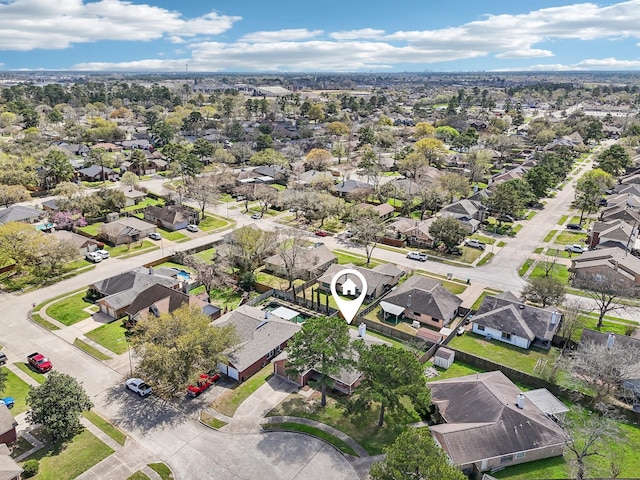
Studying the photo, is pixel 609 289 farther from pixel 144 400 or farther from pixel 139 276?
pixel 139 276

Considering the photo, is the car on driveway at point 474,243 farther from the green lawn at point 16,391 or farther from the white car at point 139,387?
the green lawn at point 16,391

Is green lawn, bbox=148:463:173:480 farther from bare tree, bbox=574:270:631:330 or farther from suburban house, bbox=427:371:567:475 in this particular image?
bare tree, bbox=574:270:631:330

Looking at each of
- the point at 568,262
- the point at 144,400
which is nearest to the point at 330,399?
the point at 144,400

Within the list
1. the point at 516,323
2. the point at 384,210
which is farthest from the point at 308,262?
the point at 384,210

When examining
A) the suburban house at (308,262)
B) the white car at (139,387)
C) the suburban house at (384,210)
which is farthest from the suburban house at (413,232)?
the white car at (139,387)

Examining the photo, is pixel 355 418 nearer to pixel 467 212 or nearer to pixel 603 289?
pixel 603 289

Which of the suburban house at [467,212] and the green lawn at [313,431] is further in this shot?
the suburban house at [467,212]
